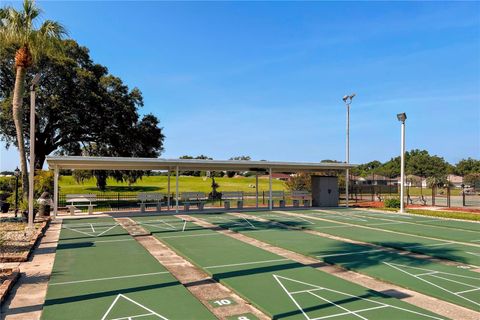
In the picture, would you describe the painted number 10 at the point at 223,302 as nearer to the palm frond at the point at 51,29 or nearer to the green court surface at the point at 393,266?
the green court surface at the point at 393,266

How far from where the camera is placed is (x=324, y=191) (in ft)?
84.2

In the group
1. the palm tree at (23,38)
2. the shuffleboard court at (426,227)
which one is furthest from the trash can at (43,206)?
the shuffleboard court at (426,227)

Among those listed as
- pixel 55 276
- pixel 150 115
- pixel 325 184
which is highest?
pixel 150 115

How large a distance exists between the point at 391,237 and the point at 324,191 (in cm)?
1271

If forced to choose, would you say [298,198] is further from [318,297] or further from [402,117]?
[318,297]

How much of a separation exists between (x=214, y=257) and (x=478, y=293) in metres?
5.50

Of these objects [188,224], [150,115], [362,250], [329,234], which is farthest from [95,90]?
[362,250]

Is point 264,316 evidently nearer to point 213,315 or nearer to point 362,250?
point 213,315

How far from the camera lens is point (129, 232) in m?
14.0

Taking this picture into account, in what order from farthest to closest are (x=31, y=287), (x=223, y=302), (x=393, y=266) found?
(x=393, y=266)
(x=31, y=287)
(x=223, y=302)

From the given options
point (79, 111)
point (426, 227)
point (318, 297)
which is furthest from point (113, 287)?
point (79, 111)

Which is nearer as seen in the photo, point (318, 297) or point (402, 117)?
point (318, 297)

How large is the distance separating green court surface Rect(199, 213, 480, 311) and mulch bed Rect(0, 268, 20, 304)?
21.2ft

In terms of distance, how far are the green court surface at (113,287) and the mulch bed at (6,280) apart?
63 cm
